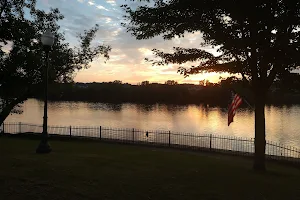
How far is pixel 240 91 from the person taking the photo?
52.3ft

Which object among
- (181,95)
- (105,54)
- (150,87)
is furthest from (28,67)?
(150,87)

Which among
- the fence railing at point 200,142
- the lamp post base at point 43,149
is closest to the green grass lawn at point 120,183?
the lamp post base at point 43,149

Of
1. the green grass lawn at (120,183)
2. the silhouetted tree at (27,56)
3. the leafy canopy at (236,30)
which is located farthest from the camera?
the silhouetted tree at (27,56)

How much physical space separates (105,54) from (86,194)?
18.1m

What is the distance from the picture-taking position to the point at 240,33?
12.4m

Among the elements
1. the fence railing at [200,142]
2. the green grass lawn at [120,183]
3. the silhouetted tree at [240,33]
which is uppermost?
the silhouetted tree at [240,33]

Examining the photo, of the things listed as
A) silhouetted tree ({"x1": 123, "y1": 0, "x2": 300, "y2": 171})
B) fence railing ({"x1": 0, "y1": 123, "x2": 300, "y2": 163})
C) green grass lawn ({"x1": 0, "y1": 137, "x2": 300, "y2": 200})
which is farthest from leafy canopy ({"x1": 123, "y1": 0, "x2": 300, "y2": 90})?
fence railing ({"x1": 0, "y1": 123, "x2": 300, "y2": 163})

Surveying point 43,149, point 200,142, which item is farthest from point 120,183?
point 200,142

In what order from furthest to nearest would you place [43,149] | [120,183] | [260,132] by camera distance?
1. [260,132]
2. [43,149]
3. [120,183]

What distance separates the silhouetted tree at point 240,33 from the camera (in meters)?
11.0

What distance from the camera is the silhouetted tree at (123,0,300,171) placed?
10969mm

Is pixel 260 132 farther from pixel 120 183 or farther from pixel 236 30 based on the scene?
pixel 120 183

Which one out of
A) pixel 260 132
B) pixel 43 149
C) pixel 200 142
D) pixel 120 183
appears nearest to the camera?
pixel 120 183

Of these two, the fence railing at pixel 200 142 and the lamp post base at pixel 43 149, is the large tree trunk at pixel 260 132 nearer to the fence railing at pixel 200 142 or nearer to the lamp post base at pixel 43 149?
the fence railing at pixel 200 142
